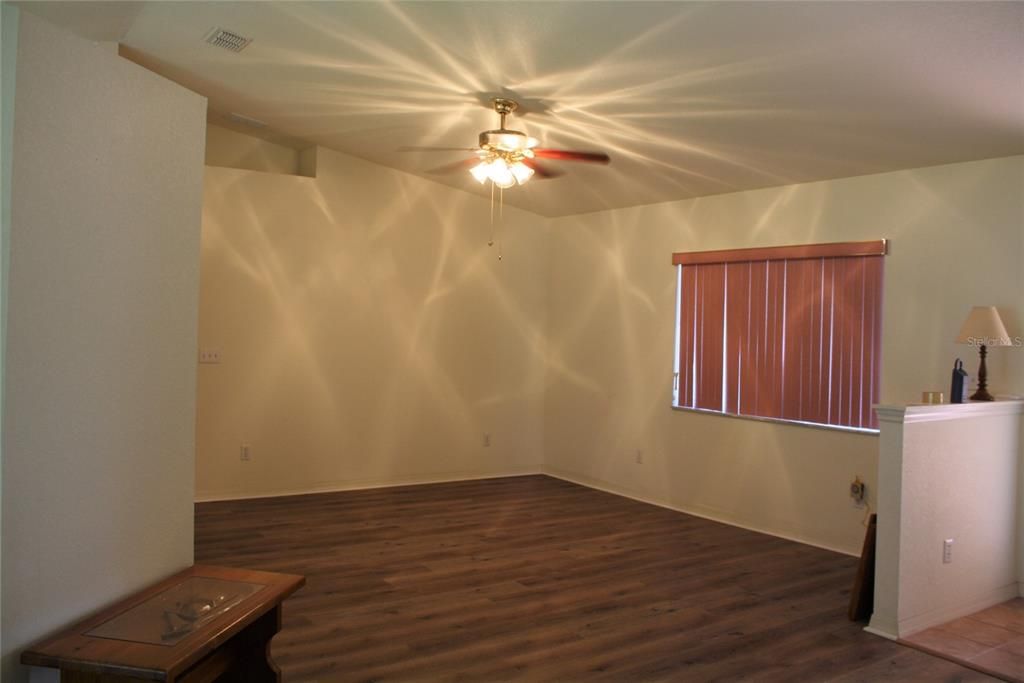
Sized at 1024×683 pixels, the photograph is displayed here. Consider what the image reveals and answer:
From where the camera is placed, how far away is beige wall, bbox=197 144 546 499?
5.61m

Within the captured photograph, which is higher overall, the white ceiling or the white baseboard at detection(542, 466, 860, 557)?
the white ceiling

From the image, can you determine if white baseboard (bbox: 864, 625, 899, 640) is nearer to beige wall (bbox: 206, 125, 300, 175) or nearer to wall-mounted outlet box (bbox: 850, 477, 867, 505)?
wall-mounted outlet box (bbox: 850, 477, 867, 505)

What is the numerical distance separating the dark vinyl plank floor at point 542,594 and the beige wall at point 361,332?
1.75ft

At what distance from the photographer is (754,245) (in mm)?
5277

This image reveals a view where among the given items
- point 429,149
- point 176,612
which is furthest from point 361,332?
point 176,612

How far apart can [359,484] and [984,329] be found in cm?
461

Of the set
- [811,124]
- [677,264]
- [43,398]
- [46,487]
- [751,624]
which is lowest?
[751,624]

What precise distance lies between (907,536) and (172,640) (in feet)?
10.3

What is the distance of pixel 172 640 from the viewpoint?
6.98 feet

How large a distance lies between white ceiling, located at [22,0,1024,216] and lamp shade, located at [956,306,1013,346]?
89cm

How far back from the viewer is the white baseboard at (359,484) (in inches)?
222

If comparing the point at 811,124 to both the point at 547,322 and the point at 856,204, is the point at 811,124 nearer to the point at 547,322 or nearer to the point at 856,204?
the point at 856,204

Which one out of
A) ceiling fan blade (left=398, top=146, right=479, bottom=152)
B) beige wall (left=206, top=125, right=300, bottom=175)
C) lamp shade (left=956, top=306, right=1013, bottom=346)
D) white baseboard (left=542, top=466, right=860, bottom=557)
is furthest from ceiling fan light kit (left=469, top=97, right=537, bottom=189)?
white baseboard (left=542, top=466, right=860, bottom=557)

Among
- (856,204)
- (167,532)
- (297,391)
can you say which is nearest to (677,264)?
(856,204)
